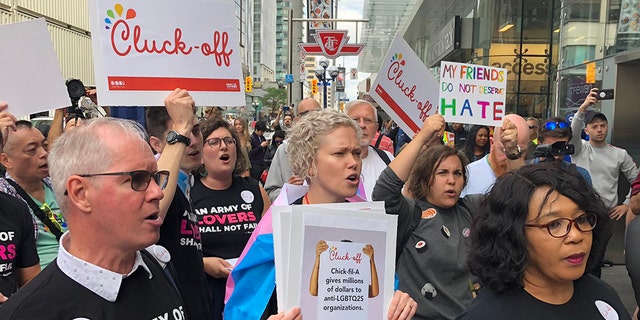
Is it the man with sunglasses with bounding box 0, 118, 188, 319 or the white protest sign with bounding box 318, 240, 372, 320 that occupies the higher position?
the man with sunglasses with bounding box 0, 118, 188, 319

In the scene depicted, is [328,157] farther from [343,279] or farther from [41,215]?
[41,215]

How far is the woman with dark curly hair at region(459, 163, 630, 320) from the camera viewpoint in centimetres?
201

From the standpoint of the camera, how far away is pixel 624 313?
6.95ft

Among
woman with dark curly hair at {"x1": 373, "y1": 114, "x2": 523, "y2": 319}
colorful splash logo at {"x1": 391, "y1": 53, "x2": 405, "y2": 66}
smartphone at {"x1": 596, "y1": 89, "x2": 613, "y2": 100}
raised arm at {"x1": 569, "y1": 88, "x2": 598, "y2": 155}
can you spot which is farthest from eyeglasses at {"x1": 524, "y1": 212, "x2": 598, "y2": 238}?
smartphone at {"x1": 596, "y1": 89, "x2": 613, "y2": 100}

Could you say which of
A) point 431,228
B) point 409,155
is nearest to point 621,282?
point 431,228

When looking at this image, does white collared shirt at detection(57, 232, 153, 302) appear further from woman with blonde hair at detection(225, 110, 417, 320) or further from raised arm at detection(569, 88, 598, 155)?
raised arm at detection(569, 88, 598, 155)

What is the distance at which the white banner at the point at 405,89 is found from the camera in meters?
5.01

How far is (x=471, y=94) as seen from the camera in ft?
16.7

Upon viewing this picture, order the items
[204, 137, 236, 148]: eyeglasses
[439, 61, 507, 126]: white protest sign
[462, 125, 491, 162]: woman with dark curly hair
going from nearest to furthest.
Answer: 1. [204, 137, 236, 148]: eyeglasses
2. [439, 61, 507, 126]: white protest sign
3. [462, 125, 491, 162]: woman with dark curly hair

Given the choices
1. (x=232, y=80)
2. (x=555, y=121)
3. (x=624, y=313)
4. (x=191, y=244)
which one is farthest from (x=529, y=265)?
(x=555, y=121)

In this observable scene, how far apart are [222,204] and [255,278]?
141 centimetres

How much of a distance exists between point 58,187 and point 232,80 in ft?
5.57

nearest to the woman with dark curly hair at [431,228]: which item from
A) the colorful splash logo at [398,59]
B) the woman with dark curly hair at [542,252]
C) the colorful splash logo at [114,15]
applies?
the woman with dark curly hair at [542,252]

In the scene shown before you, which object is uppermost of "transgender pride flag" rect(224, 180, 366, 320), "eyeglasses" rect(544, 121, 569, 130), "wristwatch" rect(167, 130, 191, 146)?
"wristwatch" rect(167, 130, 191, 146)
